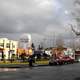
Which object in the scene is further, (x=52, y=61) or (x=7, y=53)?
(x=7, y=53)

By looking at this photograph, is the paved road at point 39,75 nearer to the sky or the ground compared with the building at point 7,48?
nearer to the ground

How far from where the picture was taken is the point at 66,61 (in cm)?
8381

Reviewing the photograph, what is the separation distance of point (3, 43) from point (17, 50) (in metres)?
13.0

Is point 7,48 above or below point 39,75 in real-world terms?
above

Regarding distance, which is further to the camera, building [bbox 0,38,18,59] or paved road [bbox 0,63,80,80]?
building [bbox 0,38,18,59]

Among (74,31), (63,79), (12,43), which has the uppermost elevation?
(12,43)

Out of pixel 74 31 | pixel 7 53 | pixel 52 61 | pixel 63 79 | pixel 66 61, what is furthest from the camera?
pixel 7 53

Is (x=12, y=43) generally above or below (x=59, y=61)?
above

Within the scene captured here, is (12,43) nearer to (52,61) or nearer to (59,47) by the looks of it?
(59,47)

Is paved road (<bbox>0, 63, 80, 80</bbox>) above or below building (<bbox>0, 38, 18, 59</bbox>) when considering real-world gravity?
below

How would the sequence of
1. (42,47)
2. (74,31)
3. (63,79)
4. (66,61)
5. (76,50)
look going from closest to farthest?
(63,79)
(74,31)
(66,61)
(76,50)
(42,47)

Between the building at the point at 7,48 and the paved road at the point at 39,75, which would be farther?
the building at the point at 7,48

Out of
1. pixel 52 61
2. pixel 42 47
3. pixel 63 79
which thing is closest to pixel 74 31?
pixel 63 79

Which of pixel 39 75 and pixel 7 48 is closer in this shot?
pixel 39 75
